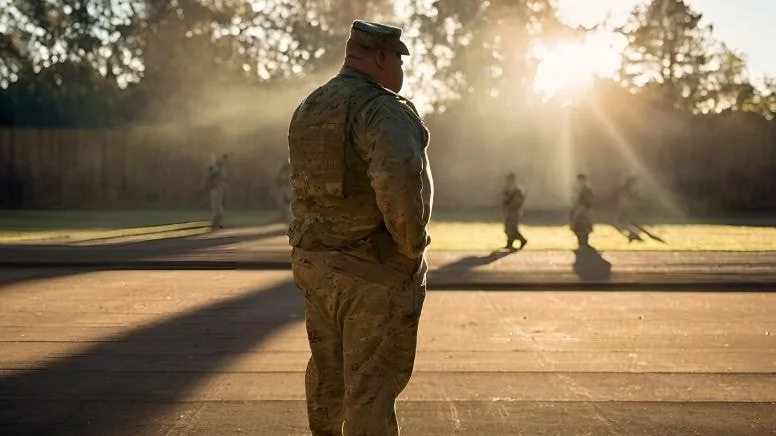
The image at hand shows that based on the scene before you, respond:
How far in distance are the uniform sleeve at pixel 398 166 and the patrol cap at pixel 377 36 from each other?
30cm

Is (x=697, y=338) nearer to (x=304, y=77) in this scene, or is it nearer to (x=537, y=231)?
(x=537, y=231)

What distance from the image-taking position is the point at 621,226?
21.7 meters

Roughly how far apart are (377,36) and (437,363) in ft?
12.3

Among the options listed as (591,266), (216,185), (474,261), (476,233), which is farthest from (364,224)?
(216,185)

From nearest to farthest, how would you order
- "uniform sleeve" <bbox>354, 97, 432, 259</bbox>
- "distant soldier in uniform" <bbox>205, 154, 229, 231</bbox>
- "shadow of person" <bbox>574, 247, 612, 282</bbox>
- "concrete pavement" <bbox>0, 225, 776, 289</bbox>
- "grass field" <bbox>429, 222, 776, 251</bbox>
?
"uniform sleeve" <bbox>354, 97, 432, 259</bbox> < "concrete pavement" <bbox>0, 225, 776, 289</bbox> < "shadow of person" <bbox>574, 247, 612, 282</bbox> < "grass field" <bbox>429, 222, 776, 251</bbox> < "distant soldier in uniform" <bbox>205, 154, 229, 231</bbox>

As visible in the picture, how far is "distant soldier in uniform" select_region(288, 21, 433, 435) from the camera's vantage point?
127 inches

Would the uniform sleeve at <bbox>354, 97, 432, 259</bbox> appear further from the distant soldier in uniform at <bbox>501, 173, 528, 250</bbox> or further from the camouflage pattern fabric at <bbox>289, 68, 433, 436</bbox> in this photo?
the distant soldier in uniform at <bbox>501, 173, 528, 250</bbox>

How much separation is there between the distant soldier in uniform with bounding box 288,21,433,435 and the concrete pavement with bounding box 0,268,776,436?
5.49ft

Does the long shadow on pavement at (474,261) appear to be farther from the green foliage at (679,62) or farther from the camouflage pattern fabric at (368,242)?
the green foliage at (679,62)

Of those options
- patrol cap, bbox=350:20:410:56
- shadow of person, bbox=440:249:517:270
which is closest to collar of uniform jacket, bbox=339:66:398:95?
patrol cap, bbox=350:20:410:56

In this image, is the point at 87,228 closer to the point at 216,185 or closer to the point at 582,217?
the point at 216,185

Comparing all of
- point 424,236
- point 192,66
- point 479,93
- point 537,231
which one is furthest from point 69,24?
Result: point 424,236

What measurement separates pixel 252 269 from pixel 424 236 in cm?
1005

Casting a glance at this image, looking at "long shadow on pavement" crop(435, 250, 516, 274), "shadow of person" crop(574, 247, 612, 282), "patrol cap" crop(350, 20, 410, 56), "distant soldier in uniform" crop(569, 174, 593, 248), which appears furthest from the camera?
"distant soldier in uniform" crop(569, 174, 593, 248)
